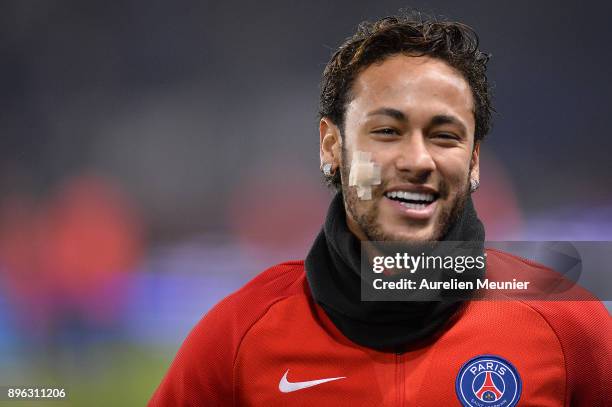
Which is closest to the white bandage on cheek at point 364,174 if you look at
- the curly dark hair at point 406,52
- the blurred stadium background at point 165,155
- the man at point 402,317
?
the man at point 402,317

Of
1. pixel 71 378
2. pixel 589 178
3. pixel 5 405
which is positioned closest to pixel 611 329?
pixel 589 178

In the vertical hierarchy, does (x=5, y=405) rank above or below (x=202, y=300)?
below

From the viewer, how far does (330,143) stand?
1.34 metres

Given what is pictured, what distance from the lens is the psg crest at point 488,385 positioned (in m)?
1.12

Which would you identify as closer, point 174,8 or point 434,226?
point 434,226

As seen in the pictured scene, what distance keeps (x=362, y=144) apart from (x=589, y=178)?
1160 mm

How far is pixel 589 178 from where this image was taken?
205 centimetres

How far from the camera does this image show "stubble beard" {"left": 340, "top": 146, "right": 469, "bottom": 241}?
1172mm

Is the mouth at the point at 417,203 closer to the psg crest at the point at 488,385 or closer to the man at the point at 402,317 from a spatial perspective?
the man at the point at 402,317

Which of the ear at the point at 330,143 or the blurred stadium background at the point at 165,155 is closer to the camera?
the ear at the point at 330,143

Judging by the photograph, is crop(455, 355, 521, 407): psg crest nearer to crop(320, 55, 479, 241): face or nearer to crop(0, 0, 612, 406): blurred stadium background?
crop(320, 55, 479, 241): face

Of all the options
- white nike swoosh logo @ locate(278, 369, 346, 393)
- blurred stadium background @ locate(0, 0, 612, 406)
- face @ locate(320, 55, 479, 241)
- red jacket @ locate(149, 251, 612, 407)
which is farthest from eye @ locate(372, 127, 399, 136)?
blurred stadium background @ locate(0, 0, 612, 406)

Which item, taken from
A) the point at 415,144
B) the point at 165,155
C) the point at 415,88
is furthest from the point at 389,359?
the point at 165,155

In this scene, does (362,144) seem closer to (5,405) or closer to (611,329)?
(611,329)
